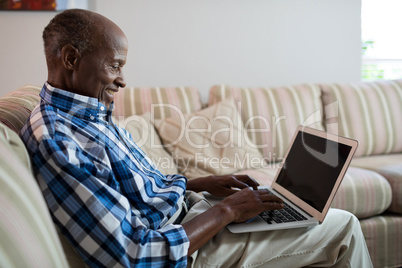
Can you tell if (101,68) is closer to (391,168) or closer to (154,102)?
(154,102)

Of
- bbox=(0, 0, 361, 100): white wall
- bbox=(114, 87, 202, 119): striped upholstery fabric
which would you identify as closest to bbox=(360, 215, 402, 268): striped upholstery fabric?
bbox=(114, 87, 202, 119): striped upholstery fabric

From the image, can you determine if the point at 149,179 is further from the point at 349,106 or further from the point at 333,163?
the point at 349,106

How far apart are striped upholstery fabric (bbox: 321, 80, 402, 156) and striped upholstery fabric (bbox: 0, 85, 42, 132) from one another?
173 centimetres

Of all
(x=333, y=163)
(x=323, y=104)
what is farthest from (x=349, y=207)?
(x=323, y=104)

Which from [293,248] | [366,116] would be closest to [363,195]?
[366,116]

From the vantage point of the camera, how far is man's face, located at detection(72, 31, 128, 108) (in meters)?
0.98

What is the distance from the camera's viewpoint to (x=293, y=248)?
3.43ft

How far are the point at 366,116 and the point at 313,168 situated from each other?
52.1 inches

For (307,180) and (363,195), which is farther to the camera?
(363,195)

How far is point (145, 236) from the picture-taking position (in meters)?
0.85

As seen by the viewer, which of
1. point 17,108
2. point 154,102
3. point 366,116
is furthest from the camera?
point 366,116

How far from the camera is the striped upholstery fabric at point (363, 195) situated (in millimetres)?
1744

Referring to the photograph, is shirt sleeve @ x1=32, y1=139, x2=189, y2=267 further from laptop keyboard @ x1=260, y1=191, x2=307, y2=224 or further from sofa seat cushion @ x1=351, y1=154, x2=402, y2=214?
sofa seat cushion @ x1=351, y1=154, x2=402, y2=214

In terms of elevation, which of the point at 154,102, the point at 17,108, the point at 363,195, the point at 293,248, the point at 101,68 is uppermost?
the point at 101,68
